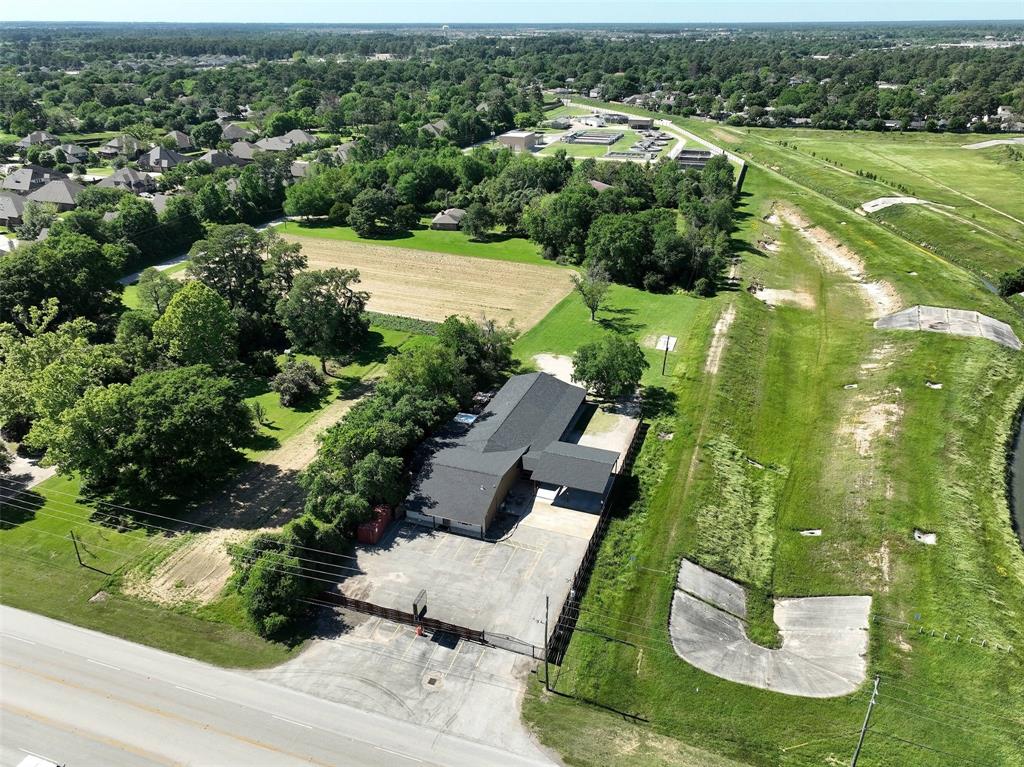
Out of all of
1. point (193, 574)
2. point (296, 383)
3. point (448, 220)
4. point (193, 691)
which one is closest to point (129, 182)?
point (448, 220)

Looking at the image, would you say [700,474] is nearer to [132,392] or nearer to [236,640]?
A: [236,640]

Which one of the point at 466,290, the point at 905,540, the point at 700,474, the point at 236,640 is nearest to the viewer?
the point at 236,640

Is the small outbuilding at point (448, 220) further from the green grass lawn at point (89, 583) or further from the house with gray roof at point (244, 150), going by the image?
the green grass lawn at point (89, 583)

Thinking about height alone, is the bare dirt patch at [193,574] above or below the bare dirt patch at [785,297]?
below

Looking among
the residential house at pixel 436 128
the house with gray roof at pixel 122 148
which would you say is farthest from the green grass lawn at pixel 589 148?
the house with gray roof at pixel 122 148

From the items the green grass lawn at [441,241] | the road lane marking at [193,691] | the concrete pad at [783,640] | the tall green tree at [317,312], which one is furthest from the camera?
the green grass lawn at [441,241]

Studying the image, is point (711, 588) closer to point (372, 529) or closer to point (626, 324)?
point (372, 529)

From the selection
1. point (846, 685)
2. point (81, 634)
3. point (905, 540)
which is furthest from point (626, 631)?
point (81, 634)
